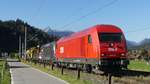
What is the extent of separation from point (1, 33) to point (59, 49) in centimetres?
10010

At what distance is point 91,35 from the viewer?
114 ft

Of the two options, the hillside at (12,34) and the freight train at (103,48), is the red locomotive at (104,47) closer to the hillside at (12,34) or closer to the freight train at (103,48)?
the freight train at (103,48)

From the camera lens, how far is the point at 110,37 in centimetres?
3325

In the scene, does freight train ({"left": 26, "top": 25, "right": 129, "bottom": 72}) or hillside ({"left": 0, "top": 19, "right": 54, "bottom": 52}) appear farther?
hillside ({"left": 0, "top": 19, "right": 54, "bottom": 52})

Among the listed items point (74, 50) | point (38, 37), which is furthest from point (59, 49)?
point (38, 37)

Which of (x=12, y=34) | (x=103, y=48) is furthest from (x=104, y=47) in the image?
(x=12, y=34)

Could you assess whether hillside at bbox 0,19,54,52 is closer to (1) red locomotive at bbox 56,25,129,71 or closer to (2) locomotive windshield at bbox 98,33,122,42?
(1) red locomotive at bbox 56,25,129,71

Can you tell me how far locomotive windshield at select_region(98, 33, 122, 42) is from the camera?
33000 mm

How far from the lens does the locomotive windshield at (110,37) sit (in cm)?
3300

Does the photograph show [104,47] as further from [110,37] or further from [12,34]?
[12,34]

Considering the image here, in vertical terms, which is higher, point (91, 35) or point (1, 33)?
point (1, 33)

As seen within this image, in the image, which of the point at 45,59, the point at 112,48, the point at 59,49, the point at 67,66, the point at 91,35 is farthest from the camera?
the point at 45,59

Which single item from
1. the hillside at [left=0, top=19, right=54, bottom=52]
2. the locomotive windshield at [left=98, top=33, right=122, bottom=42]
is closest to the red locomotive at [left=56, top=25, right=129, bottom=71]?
the locomotive windshield at [left=98, top=33, right=122, bottom=42]

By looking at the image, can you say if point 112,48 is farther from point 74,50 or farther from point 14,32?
point 14,32
